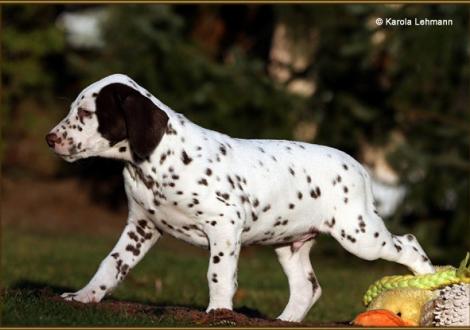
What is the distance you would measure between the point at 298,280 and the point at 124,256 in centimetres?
145

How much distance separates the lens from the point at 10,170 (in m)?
22.0

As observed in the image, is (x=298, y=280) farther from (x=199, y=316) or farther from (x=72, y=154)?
(x=72, y=154)

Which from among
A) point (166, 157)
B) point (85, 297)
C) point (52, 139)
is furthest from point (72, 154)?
point (85, 297)

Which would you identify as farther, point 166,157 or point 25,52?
point 25,52

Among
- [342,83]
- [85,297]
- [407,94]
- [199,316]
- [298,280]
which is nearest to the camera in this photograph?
[199,316]

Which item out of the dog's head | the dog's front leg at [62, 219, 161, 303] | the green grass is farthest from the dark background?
the dog's head

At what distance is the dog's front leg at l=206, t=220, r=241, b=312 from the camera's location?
22.9ft

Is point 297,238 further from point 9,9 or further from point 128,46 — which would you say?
point 9,9

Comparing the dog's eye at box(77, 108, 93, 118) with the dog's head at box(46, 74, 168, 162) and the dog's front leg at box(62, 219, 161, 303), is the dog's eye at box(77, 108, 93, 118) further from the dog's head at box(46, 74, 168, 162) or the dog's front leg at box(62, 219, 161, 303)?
the dog's front leg at box(62, 219, 161, 303)

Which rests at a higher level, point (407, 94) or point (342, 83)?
point (342, 83)

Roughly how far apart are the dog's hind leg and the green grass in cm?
56

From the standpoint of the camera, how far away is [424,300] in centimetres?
698

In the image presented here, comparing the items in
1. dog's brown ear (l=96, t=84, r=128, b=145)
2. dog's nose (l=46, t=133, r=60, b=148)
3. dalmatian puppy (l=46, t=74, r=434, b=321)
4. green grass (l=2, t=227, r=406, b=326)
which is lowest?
green grass (l=2, t=227, r=406, b=326)

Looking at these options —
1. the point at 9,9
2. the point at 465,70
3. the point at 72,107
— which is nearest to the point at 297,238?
the point at 72,107
